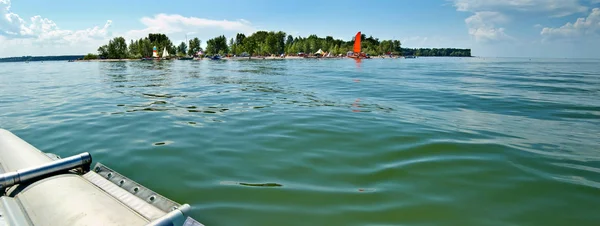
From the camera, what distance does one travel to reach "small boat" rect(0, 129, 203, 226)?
2.52m

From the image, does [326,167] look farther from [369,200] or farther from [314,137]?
[314,137]

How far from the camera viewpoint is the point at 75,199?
2.80m

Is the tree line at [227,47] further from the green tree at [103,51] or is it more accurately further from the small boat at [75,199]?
the small boat at [75,199]

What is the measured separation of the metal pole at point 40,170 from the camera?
3045mm

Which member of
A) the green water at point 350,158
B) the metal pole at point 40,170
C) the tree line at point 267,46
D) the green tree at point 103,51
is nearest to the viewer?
the metal pole at point 40,170

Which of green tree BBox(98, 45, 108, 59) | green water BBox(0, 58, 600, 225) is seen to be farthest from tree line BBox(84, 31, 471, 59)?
green water BBox(0, 58, 600, 225)

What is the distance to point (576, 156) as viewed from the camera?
17.4 feet

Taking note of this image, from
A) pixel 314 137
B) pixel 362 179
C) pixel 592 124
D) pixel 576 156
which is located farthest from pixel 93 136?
pixel 592 124

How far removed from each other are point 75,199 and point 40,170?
0.89 metres

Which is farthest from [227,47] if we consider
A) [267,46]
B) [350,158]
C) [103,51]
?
[350,158]

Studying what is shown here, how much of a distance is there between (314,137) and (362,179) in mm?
2269

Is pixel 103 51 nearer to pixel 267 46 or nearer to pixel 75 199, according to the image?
pixel 267 46

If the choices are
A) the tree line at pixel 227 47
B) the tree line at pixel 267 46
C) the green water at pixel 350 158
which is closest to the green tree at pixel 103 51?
the tree line at pixel 227 47

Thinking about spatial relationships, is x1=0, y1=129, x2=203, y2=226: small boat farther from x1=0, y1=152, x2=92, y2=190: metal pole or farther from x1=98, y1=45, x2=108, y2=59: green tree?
x1=98, y1=45, x2=108, y2=59: green tree
